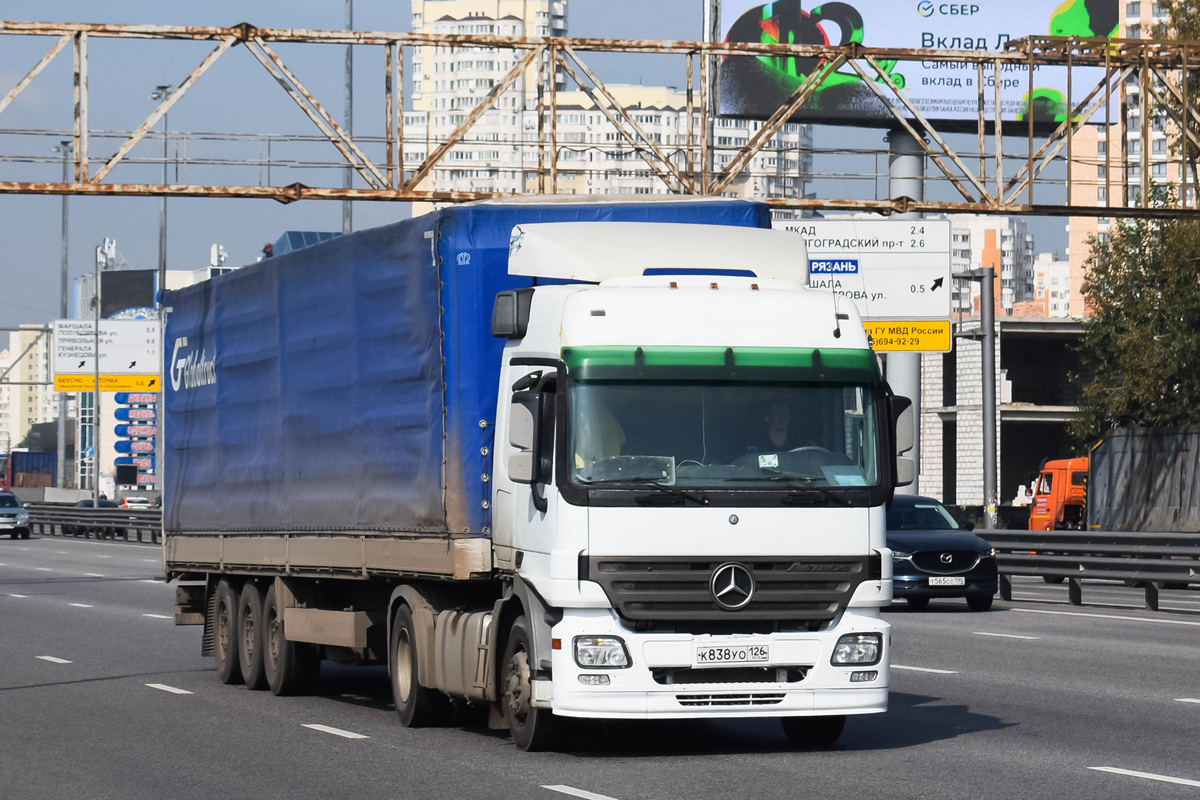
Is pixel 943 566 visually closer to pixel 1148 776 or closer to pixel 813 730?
pixel 813 730

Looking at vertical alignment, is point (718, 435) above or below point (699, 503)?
above

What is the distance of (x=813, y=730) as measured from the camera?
452 inches

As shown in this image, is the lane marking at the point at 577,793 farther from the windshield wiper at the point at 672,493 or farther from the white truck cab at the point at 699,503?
the windshield wiper at the point at 672,493

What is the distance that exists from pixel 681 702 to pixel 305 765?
2149mm

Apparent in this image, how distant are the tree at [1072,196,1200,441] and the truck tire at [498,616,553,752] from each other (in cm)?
2764

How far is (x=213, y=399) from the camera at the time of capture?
16969mm

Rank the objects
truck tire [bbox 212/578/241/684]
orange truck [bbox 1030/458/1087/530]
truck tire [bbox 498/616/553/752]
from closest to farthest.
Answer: truck tire [bbox 498/616/553/752] < truck tire [bbox 212/578/241/684] < orange truck [bbox 1030/458/1087/530]

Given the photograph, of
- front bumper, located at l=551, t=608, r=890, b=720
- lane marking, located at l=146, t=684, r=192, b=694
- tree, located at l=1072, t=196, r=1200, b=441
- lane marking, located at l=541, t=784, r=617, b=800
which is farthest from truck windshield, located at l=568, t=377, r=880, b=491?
tree, located at l=1072, t=196, r=1200, b=441

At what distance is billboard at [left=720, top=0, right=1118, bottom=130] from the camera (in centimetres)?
3981

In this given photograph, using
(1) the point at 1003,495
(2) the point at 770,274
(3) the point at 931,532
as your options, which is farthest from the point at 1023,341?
(2) the point at 770,274

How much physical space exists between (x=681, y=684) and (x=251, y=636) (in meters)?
6.44

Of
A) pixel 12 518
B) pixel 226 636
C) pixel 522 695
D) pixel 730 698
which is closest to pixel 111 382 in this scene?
pixel 12 518

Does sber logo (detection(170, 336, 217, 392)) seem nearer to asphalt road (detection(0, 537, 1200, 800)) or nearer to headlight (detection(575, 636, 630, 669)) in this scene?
asphalt road (detection(0, 537, 1200, 800))

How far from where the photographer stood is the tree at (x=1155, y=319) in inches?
1556
